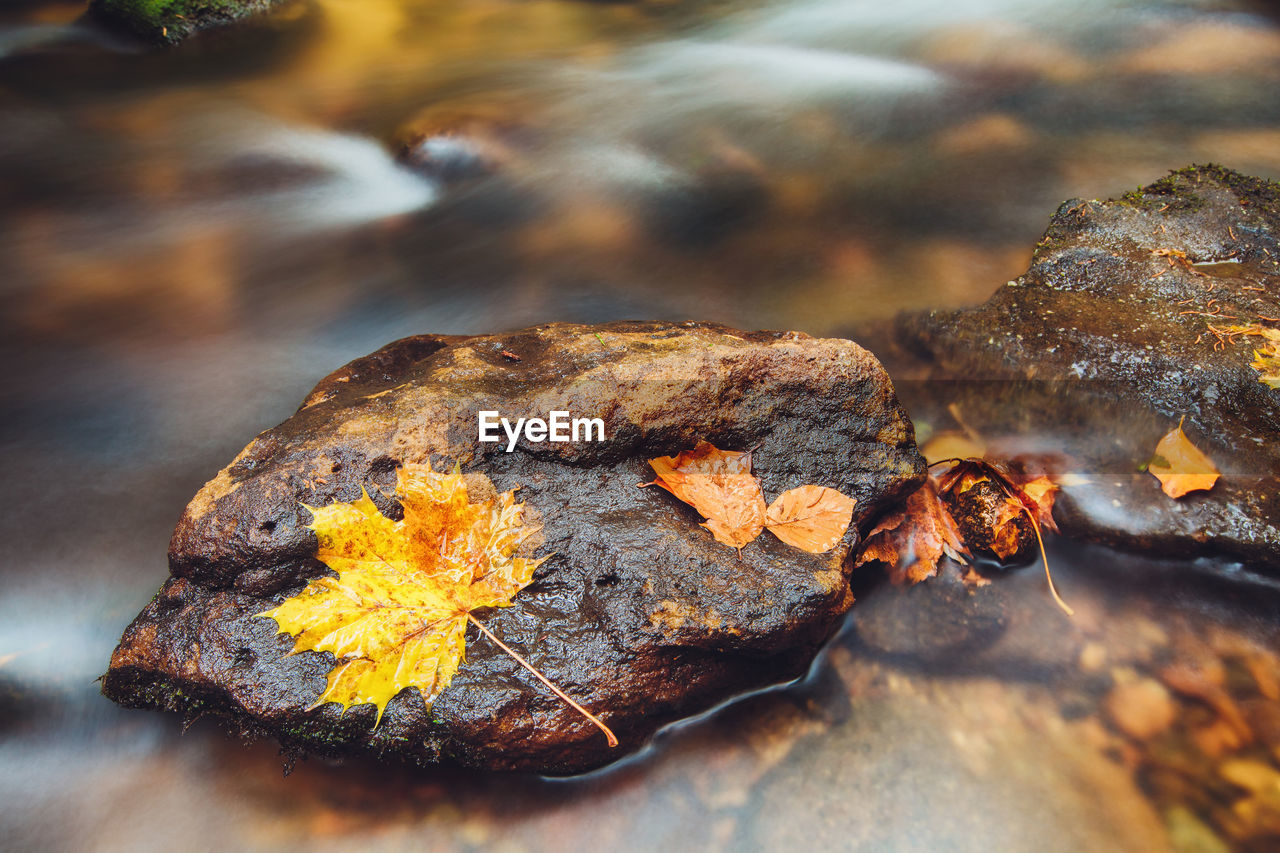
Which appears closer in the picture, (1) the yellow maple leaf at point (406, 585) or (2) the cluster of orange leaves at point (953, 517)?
(1) the yellow maple leaf at point (406, 585)

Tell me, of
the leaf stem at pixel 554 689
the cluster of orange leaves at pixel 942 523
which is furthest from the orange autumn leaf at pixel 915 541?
the leaf stem at pixel 554 689

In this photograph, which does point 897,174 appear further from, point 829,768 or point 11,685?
point 11,685

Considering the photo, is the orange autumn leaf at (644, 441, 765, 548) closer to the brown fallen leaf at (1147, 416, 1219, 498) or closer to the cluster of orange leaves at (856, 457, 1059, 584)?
the cluster of orange leaves at (856, 457, 1059, 584)

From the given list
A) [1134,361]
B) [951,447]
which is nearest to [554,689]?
[951,447]

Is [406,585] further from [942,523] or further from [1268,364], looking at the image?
[1268,364]

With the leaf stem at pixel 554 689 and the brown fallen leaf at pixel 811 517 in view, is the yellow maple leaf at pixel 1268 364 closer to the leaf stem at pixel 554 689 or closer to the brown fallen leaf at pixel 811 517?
the brown fallen leaf at pixel 811 517

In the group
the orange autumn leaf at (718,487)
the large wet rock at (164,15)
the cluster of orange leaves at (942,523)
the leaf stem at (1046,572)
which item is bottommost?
the leaf stem at (1046,572)

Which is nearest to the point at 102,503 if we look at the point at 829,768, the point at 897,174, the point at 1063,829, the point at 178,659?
the point at 178,659
